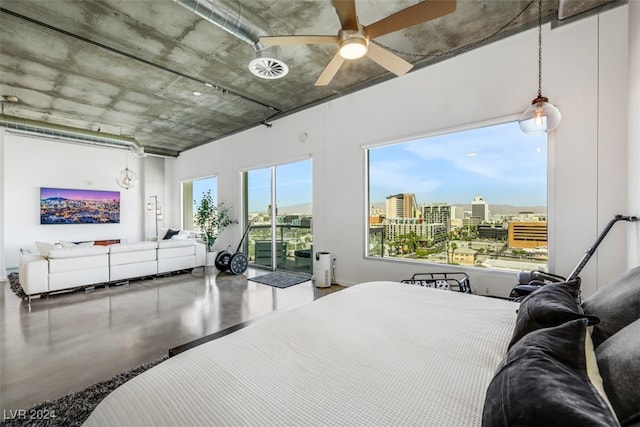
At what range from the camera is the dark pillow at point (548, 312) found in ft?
3.58

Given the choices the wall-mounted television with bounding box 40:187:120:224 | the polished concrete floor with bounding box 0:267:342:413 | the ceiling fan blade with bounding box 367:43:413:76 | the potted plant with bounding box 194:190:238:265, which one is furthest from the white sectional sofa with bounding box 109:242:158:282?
the ceiling fan blade with bounding box 367:43:413:76

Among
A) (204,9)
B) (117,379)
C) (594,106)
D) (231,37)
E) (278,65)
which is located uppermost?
(231,37)

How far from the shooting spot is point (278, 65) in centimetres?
327

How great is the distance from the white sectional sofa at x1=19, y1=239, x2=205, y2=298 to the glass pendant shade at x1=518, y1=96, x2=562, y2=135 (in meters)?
6.27

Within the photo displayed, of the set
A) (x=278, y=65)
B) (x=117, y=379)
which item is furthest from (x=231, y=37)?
(x=117, y=379)

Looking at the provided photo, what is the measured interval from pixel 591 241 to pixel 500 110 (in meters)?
1.82

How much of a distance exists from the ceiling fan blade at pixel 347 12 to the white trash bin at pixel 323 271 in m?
3.57

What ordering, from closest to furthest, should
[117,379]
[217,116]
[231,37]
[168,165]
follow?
[117,379]
[231,37]
[217,116]
[168,165]

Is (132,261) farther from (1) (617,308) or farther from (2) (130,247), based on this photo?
(1) (617,308)

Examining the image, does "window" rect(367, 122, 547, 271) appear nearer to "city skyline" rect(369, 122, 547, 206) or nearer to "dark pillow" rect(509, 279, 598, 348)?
"city skyline" rect(369, 122, 547, 206)

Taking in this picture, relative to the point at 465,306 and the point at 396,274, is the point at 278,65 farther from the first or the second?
the point at 396,274

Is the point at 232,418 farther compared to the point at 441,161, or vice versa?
the point at 441,161

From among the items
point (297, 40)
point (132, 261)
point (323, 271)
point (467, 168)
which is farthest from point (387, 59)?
point (132, 261)

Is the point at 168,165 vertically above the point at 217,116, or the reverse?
the point at 217,116
